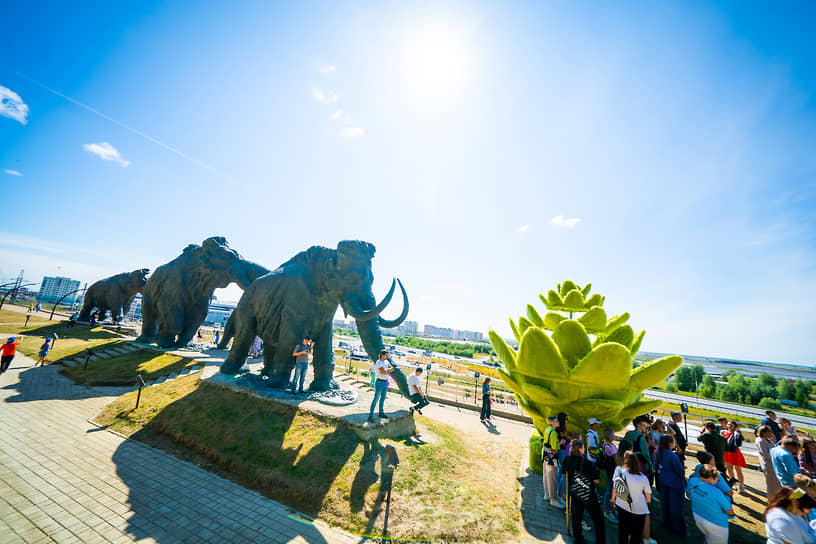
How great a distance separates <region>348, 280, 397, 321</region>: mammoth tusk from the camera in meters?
5.96

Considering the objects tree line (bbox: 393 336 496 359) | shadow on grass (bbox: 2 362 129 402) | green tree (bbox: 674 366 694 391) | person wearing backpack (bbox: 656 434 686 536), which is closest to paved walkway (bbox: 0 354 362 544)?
shadow on grass (bbox: 2 362 129 402)

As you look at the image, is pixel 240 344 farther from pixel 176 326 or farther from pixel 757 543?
pixel 757 543

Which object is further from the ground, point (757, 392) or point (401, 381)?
point (401, 381)

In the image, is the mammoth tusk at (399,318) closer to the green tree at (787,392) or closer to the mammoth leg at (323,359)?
the mammoth leg at (323,359)

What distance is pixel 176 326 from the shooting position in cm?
1381

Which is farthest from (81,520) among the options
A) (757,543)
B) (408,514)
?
(757,543)

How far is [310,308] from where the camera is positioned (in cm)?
765

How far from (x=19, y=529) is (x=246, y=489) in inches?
98.9

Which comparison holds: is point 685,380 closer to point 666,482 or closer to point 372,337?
point 666,482

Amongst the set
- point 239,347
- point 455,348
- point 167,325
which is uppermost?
point 239,347

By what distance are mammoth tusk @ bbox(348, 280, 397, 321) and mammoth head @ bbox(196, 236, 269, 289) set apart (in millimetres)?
8973

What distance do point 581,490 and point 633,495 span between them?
2.03 ft

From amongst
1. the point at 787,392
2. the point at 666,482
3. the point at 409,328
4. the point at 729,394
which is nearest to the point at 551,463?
the point at 666,482

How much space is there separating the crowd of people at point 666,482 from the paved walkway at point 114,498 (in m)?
3.29
